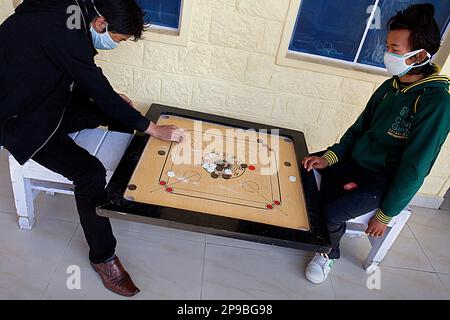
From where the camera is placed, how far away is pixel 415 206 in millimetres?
2189

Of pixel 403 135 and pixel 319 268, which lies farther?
pixel 319 268

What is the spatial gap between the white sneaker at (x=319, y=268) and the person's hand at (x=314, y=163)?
39cm

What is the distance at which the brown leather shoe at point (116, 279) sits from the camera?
1.39m

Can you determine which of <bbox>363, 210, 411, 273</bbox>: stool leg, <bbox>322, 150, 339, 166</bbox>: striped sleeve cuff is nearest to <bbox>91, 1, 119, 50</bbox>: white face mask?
<bbox>322, 150, 339, 166</bbox>: striped sleeve cuff

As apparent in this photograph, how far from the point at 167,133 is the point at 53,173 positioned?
45 centimetres

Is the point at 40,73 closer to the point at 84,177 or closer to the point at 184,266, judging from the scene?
the point at 84,177

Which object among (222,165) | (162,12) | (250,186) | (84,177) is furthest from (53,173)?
(162,12)

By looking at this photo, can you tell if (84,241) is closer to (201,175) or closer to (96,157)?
(96,157)

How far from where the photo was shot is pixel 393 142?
139cm

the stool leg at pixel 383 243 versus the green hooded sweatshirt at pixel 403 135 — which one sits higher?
the green hooded sweatshirt at pixel 403 135

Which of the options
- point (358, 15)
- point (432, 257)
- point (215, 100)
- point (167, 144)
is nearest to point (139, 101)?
point (215, 100)

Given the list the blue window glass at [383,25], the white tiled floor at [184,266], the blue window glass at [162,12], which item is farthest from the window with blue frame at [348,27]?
the white tiled floor at [184,266]

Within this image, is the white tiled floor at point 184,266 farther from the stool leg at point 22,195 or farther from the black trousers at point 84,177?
the black trousers at point 84,177

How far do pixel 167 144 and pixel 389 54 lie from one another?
2.94 ft
